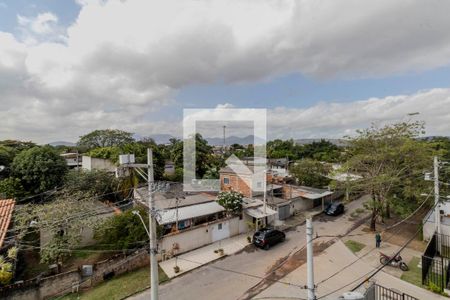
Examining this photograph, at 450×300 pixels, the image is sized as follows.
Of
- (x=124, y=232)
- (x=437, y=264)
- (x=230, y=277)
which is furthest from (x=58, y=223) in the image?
(x=437, y=264)

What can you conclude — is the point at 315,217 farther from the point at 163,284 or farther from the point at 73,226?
the point at 73,226

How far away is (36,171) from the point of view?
20500mm

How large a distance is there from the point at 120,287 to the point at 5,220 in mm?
6409

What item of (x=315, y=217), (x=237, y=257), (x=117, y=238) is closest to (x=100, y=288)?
(x=117, y=238)

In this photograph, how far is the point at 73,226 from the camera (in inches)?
506

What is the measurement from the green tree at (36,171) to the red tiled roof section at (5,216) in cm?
849

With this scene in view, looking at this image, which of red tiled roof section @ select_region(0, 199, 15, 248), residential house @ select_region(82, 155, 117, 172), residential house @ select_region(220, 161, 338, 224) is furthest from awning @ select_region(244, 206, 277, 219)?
residential house @ select_region(82, 155, 117, 172)

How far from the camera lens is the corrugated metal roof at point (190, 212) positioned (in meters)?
15.7

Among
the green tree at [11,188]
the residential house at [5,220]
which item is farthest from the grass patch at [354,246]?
the green tree at [11,188]

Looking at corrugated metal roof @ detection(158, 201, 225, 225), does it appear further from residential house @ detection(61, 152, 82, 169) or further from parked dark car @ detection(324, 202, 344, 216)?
residential house @ detection(61, 152, 82, 169)

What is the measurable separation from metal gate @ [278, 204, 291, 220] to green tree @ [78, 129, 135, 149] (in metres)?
42.2

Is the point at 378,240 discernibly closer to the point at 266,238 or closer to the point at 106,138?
the point at 266,238

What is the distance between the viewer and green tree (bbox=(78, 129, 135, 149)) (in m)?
52.6

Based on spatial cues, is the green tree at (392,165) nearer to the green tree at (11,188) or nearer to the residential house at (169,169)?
the residential house at (169,169)
